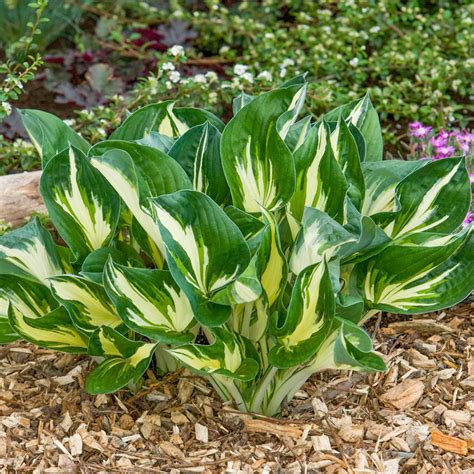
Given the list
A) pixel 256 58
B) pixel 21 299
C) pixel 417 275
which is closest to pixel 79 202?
pixel 21 299

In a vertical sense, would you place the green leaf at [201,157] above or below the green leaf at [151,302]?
above

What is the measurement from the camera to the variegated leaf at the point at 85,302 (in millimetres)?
1826

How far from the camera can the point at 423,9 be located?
15.3ft

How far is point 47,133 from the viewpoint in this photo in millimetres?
2043

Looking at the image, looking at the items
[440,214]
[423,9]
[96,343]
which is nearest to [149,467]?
[96,343]

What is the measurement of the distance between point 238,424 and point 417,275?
56 centimetres

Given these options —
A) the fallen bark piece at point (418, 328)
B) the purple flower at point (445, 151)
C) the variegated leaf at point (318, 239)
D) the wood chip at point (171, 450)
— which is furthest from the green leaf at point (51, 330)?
the purple flower at point (445, 151)

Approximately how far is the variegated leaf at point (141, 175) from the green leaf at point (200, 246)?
0.12m

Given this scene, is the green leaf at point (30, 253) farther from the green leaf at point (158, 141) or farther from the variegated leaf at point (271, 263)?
the variegated leaf at point (271, 263)

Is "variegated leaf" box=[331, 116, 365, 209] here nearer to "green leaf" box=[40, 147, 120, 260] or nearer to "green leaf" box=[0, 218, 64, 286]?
"green leaf" box=[40, 147, 120, 260]

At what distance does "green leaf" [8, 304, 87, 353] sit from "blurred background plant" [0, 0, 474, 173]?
144 cm

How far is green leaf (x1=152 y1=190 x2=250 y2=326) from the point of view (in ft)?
5.50

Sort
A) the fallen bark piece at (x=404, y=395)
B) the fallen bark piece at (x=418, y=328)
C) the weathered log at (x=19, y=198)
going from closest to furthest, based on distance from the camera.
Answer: the fallen bark piece at (x=404, y=395), the fallen bark piece at (x=418, y=328), the weathered log at (x=19, y=198)

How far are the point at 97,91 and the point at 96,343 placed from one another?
2113 mm
